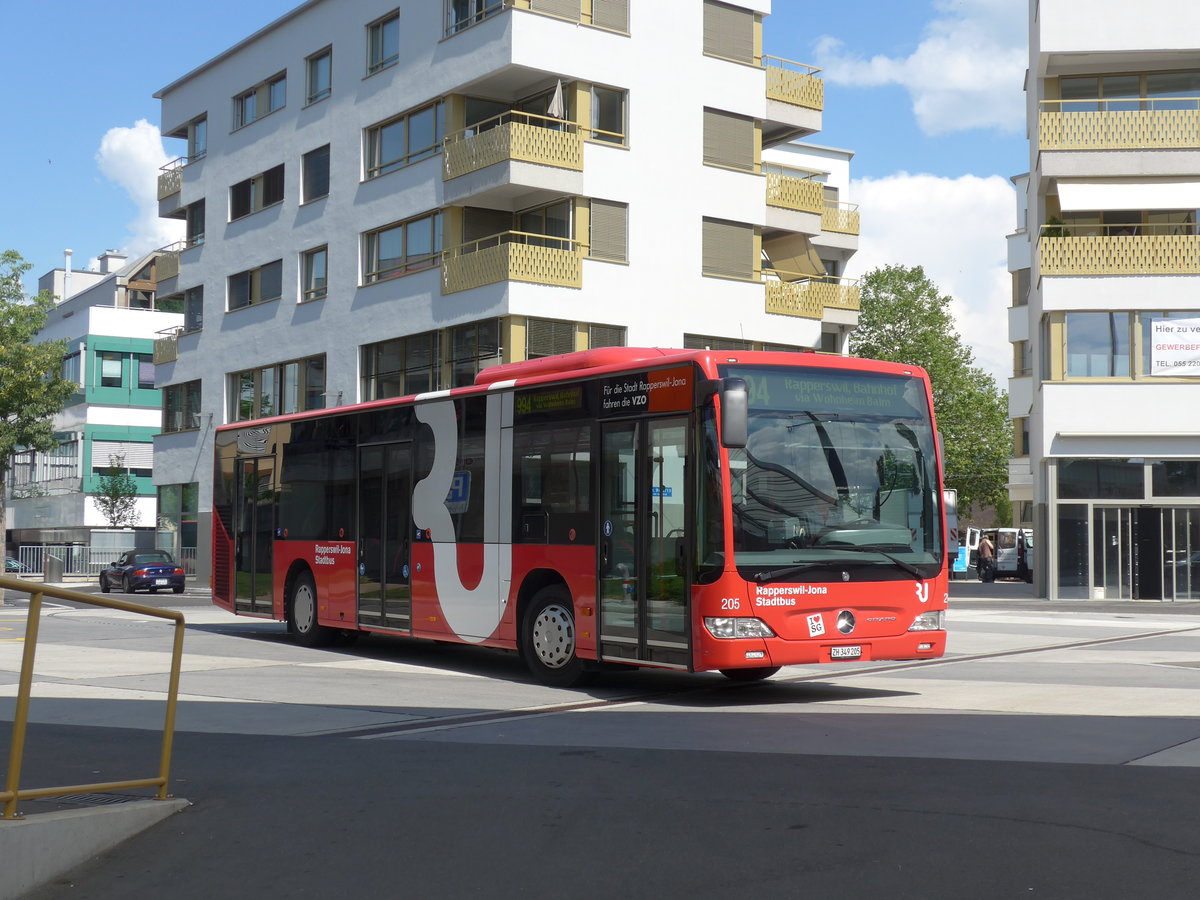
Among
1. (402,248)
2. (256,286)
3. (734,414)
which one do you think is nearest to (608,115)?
(402,248)

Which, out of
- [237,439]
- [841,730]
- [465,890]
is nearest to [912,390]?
[841,730]

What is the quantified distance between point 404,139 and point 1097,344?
1869 centimetres

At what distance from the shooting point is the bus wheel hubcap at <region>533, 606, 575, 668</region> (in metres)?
14.1

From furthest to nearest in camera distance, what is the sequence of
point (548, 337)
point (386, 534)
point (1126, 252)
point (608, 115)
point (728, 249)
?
1. point (728, 249)
2. point (608, 115)
3. point (1126, 252)
4. point (548, 337)
5. point (386, 534)

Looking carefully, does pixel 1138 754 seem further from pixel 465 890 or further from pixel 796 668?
pixel 796 668

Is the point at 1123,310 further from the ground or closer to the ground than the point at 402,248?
closer to the ground

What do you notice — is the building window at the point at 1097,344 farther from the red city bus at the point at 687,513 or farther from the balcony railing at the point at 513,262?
the red city bus at the point at 687,513

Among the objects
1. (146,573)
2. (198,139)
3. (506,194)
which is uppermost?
(198,139)

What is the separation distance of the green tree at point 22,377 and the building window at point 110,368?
36.5m

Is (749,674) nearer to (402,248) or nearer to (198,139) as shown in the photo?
(402,248)

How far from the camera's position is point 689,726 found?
36.8 feet

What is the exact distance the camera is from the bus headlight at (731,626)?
12164 millimetres

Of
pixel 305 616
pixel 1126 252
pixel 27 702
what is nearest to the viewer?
pixel 27 702

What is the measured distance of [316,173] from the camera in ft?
141
